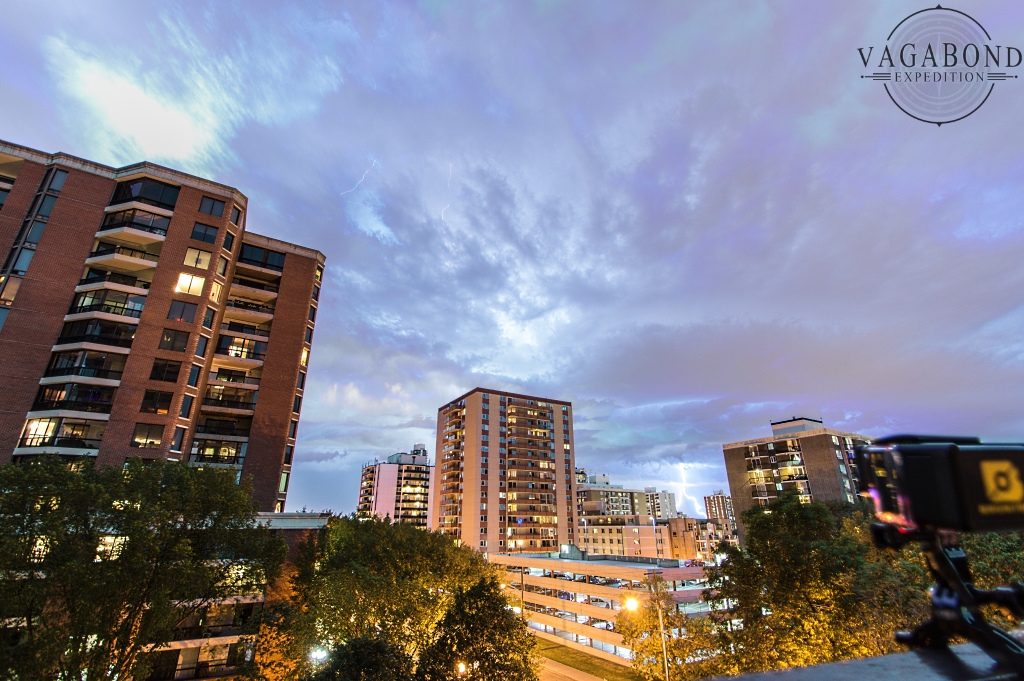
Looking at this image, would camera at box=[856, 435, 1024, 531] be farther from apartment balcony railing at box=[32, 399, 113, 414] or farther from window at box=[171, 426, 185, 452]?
apartment balcony railing at box=[32, 399, 113, 414]

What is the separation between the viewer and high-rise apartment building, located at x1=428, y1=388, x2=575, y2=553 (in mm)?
100125

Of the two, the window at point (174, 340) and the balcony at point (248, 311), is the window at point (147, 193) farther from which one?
the window at point (174, 340)

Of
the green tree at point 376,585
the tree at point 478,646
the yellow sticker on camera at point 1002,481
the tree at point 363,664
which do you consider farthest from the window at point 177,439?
the yellow sticker on camera at point 1002,481

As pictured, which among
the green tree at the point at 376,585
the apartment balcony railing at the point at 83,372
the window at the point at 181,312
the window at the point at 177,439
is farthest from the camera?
the window at the point at 181,312

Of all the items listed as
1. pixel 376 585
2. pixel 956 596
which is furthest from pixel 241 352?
pixel 956 596

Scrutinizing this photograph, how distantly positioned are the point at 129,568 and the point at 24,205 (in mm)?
37990

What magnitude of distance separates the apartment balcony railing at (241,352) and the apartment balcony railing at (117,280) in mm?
8331

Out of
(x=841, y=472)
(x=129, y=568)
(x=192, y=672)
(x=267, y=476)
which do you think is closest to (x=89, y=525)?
(x=129, y=568)

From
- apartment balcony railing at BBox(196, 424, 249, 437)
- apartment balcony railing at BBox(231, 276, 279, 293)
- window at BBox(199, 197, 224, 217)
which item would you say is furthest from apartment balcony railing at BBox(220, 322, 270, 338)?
window at BBox(199, 197, 224, 217)

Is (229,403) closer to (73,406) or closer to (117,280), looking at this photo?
(73,406)

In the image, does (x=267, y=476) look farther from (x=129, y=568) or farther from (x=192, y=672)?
Answer: (x=129, y=568)

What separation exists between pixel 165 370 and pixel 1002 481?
48222 millimetres

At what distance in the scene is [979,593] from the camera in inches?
93.7

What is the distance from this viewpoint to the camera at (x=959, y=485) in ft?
Result: 7.00
